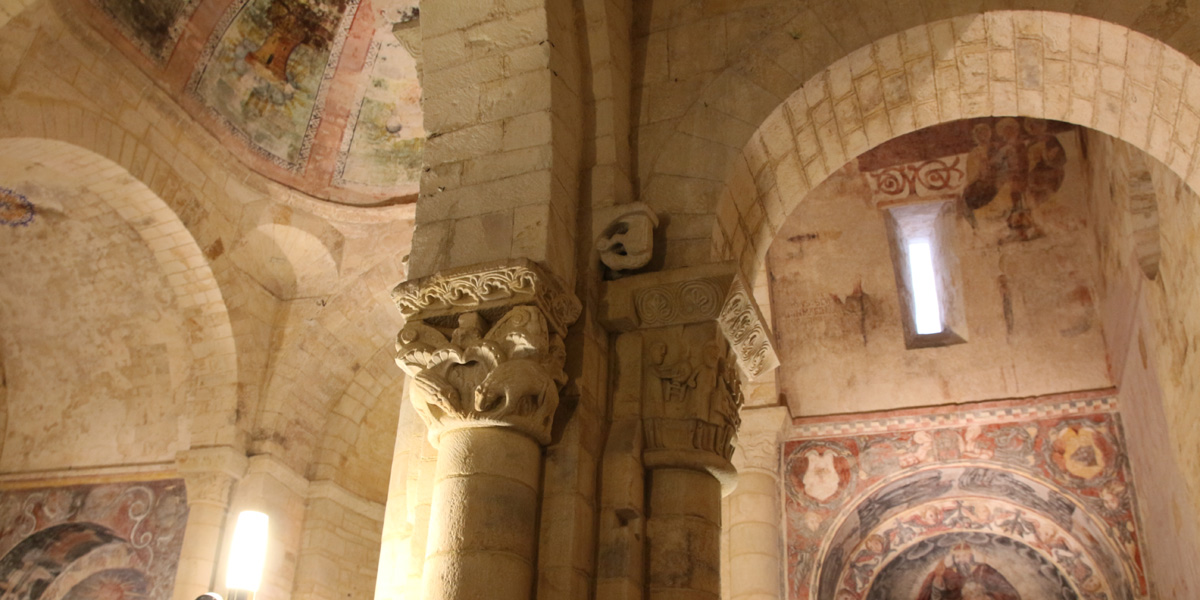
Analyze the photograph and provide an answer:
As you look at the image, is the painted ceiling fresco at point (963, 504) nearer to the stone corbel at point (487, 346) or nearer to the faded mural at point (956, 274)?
the faded mural at point (956, 274)

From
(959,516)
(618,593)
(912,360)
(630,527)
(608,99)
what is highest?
(912,360)

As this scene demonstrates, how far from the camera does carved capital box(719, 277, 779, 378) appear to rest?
161 inches

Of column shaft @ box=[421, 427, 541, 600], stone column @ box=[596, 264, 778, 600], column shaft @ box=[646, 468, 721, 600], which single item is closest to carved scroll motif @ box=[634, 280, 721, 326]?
stone column @ box=[596, 264, 778, 600]

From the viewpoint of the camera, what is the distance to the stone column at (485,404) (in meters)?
3.36

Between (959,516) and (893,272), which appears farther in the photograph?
(893,272)

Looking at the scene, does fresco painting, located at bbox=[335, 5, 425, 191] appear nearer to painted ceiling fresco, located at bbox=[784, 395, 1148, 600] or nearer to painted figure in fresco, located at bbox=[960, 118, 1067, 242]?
painted ceiling fresco, located at bbox=[784, 395, 1148, 600]

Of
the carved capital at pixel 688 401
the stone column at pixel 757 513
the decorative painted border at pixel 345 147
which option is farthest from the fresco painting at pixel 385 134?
the carved capital at pixel 688 401

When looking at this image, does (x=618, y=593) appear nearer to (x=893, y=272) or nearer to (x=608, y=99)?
(x=608, y=99)

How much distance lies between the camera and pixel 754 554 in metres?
7.75

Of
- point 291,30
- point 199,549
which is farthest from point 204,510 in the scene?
point 291,30

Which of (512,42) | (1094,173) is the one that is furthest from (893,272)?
(512,42)

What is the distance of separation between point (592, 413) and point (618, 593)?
69 cm

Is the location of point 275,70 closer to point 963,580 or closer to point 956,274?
point 956,274

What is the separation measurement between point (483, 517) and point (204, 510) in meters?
6.12
